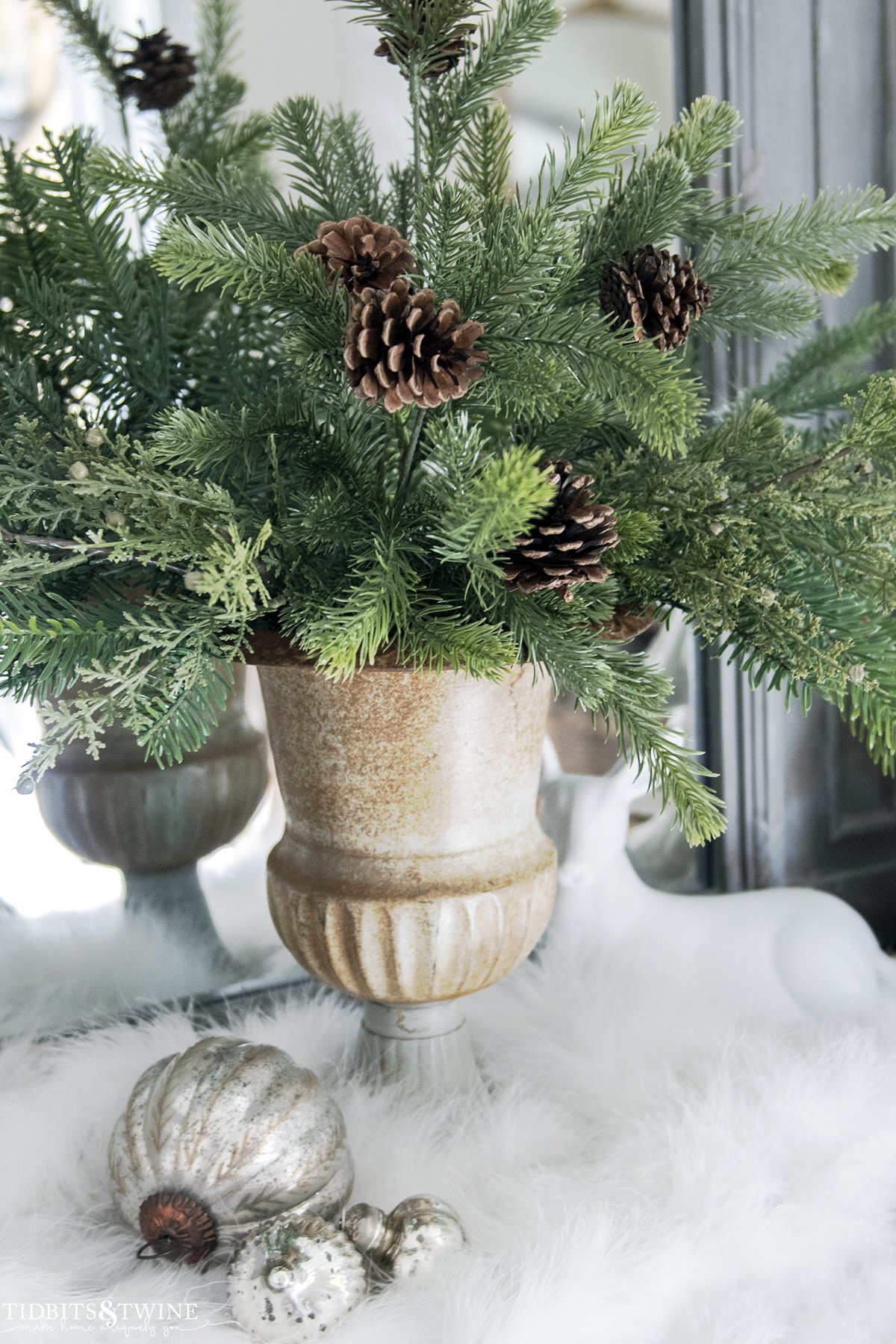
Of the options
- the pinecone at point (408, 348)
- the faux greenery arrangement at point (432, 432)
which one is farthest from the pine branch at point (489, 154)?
the pinecone at point (408, 348)

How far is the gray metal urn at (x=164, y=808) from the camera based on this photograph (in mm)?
712

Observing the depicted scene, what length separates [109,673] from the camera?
428 millimetres

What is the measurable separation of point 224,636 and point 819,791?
2.15 feet

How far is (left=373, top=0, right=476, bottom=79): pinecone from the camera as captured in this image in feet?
1.58

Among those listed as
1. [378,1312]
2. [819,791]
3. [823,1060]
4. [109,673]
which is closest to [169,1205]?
[378,1312]

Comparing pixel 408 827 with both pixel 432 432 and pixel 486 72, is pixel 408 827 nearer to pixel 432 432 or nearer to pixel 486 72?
pixel 432 432

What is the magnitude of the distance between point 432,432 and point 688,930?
497 millimetres

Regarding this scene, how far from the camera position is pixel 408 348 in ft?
1.31

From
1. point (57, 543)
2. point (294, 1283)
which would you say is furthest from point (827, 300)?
point (294, 1283)

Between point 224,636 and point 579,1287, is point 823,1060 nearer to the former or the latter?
point 579,1287

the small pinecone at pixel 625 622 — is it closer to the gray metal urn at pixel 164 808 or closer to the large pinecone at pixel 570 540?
the large pinecone at pixel 570 540

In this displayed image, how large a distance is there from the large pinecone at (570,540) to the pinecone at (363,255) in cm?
10

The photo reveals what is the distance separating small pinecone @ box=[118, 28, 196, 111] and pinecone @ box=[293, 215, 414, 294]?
0.32 meters

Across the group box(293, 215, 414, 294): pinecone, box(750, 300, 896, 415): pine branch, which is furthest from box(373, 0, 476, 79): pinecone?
box(750, 300, 896, 415): pine branch
